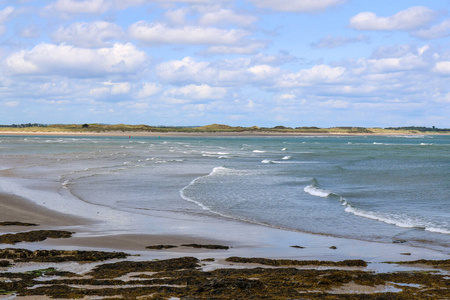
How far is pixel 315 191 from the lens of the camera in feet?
87.1

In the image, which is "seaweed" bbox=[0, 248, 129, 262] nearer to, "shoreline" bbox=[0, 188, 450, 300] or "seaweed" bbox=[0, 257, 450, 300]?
"shoreline" bbox=[0, 188, 450, 300]

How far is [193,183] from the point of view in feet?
101

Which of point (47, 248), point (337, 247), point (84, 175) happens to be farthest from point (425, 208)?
point (84, 175)

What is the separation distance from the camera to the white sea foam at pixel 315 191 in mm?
25233

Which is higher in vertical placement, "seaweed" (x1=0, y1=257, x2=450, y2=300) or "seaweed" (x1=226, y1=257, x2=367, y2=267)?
"seaweed" (x1=0, y1=257, x2=450, y2=300)

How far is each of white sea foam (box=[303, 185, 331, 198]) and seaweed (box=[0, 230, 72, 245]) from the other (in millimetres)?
14116

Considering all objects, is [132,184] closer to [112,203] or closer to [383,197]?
[112,203]

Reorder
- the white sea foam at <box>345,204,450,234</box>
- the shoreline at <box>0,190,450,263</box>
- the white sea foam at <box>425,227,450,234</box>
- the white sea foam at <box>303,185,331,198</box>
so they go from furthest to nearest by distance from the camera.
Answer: the white sea foam at <box>303,185,331,198</box> → the white sea foam at <box>345,204,450,234</box> → the white sea foam at <box>425,227,450,234</box> → the shoreline at <box>0,190,450,263</box>

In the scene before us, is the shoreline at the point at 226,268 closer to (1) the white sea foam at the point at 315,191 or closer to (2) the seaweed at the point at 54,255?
(2) the seaweed at the point at 54,255

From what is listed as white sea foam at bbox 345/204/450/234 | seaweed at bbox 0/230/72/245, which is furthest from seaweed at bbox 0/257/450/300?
white sea foam at bbox 345/204/450/234

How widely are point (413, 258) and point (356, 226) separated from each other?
15.9ft

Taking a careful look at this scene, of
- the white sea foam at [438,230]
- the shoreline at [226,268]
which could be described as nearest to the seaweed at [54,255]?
the shoreline at [226,268]

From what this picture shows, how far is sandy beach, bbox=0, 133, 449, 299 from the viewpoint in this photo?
350 inches

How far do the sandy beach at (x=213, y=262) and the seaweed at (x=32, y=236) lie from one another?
0.29m
